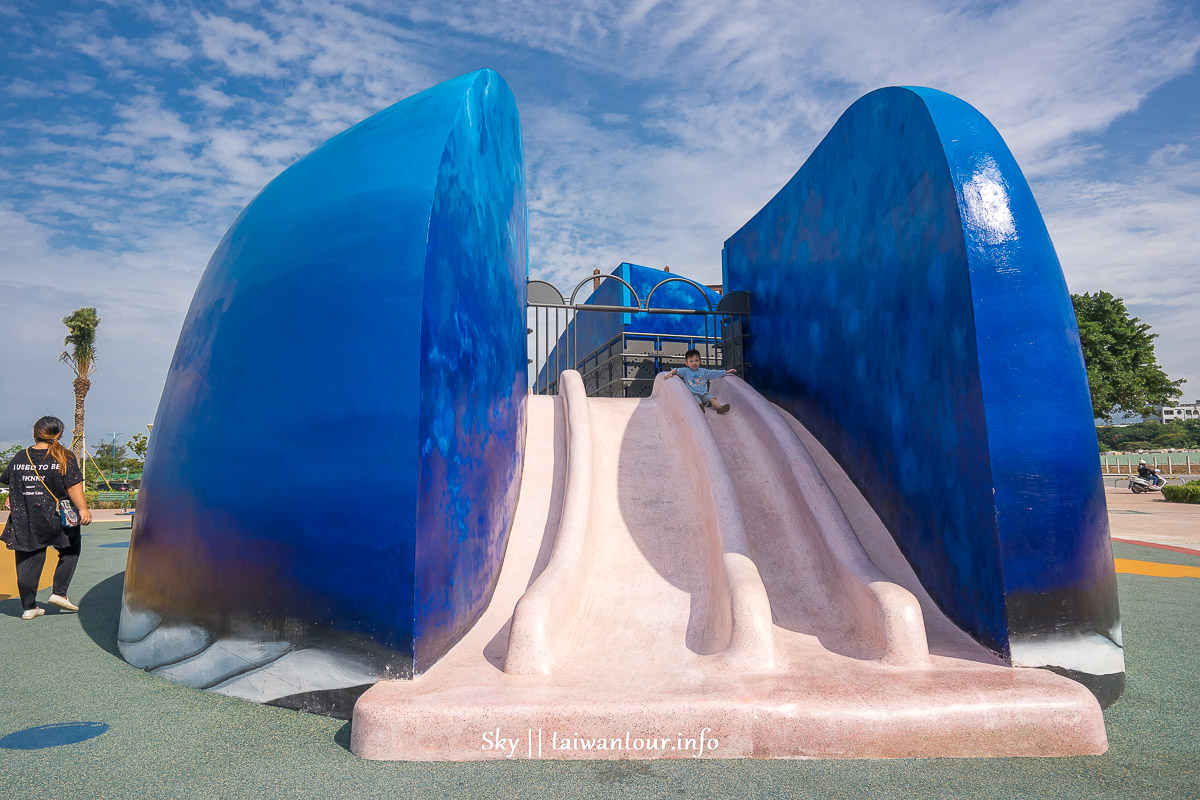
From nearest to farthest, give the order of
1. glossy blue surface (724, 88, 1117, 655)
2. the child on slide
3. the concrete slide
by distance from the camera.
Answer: the concrete slide
glossy blue surface (724, 88, 1117, 655)
the child on slide

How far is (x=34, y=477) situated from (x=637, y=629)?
16.0ft

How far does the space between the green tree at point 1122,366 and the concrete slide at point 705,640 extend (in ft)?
82.7

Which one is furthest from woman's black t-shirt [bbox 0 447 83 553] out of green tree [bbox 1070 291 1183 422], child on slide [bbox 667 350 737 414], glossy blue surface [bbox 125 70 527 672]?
green tree [bbox 1070 291 1183 422]

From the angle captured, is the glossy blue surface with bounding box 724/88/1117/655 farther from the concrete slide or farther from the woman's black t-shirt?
the woman's black t-shirt

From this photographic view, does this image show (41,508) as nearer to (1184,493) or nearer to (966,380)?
(966,380)

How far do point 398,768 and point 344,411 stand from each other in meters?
1.75

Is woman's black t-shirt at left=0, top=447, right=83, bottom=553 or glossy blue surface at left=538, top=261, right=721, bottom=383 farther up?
glossy blue surface at left=538, top=261, right=721, bottom=383

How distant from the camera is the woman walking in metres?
5.26

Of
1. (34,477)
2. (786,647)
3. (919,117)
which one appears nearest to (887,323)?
(919,117)

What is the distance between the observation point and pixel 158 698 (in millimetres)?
3699

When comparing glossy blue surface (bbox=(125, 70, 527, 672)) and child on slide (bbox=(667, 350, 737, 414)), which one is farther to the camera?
child on slide (bbox=(667, 350, 737, 414))

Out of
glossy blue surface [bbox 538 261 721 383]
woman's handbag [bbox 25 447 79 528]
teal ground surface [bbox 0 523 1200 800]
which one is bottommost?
teal ground surface [bbox 0 523 1200 800]

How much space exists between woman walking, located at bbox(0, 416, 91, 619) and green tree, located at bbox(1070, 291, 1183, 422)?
2987cm

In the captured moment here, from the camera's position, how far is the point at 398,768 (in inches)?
114
